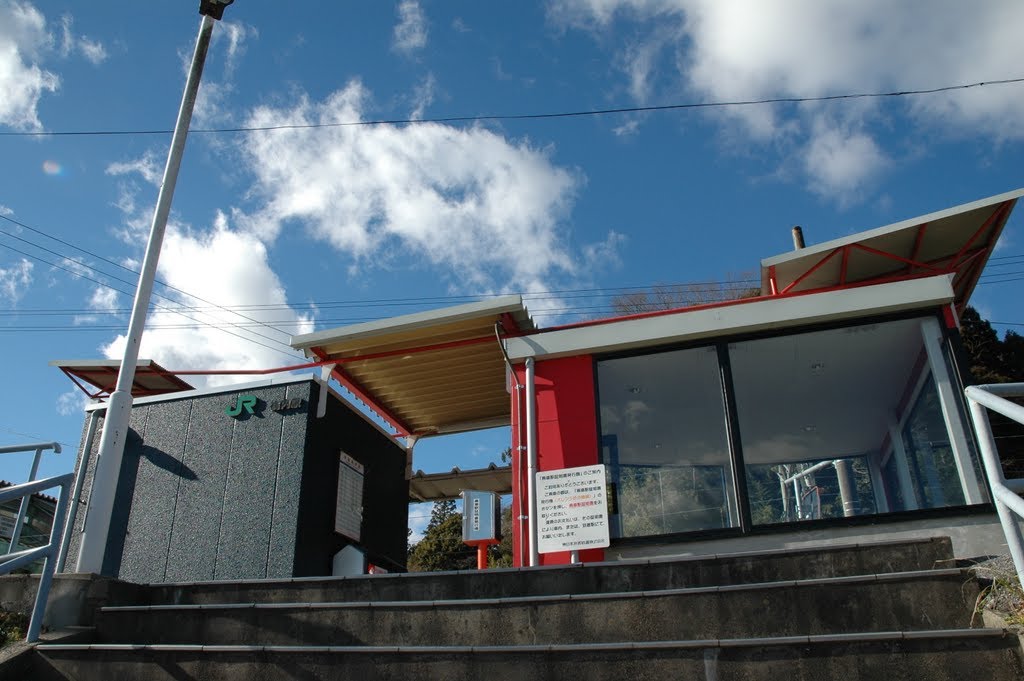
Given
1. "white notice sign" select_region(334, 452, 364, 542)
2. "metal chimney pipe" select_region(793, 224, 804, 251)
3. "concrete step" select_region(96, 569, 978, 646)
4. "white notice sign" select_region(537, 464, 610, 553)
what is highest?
"metal chimney pipe" select_region(793, 224, 804, 251)

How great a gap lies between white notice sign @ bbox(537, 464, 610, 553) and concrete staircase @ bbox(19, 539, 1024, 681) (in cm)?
219

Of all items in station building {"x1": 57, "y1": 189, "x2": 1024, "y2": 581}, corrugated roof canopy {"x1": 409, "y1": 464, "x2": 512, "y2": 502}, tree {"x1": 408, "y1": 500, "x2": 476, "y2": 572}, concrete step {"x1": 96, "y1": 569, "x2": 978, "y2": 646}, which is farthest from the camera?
tree {"x1": 408, "y1": 500, "x2": 476, "y2": 572}

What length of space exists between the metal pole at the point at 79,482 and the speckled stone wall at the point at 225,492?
0.07 metres

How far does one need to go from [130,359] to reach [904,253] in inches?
275

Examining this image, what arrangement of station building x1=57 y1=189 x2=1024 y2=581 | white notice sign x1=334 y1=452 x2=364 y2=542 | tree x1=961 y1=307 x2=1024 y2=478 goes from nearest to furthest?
station building x1=57 y1=189 x2=1024 y2=581
white notice sign x1=334 y1=452 x2=364 y2=542
tree x1=961 y1=307 x2=1024 y2=478

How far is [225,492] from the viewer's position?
808cm

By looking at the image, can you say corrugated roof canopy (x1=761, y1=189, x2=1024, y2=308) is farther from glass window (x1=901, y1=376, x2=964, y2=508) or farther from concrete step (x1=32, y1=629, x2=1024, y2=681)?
concrete step (x1=32, y1=629, x2=1024, y2=681)

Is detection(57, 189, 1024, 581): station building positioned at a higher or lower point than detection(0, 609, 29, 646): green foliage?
higher

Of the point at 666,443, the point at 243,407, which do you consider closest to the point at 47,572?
the point at 243,407

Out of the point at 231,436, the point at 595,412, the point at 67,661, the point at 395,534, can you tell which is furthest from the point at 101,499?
the point at 395,534

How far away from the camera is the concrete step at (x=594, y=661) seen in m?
3.26

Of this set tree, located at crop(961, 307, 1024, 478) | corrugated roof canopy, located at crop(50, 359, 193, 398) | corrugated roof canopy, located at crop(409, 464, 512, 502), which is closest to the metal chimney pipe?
tree, located at crop(961, 307, 1024, 478)

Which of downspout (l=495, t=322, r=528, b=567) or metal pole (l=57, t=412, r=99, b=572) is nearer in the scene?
downspout (l=495, t=322, r=528, b=567)

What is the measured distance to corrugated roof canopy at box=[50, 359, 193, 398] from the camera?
9.54 meters
